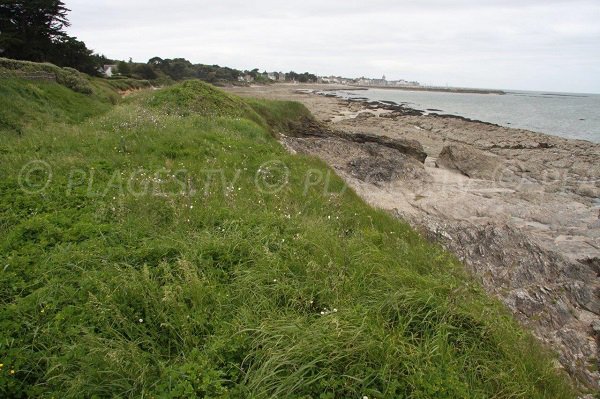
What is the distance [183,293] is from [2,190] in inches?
187

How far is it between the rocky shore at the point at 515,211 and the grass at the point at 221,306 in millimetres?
2327

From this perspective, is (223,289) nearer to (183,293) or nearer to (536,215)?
(183,293)

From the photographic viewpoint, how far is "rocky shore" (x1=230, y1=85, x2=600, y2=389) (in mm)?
7336

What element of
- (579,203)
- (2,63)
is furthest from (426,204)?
(2,63)

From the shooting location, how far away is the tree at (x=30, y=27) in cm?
2416

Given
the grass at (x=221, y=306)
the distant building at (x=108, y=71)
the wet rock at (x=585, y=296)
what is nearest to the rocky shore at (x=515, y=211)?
the wet rock at (x=585, y=296)

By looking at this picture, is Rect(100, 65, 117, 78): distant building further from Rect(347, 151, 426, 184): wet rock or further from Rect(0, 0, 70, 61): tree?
Rect(347, 151, 426, 184): wet rock

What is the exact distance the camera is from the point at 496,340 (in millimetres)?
4051

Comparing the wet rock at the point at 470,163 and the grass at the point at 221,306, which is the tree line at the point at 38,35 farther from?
the wet rock at the point at 470,163

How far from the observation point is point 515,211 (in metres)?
14.4

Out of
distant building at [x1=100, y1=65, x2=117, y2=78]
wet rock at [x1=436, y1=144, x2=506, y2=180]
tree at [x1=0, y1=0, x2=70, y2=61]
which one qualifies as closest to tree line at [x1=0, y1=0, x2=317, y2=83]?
tree at [x1=0, y1=0, x2=70, y2=61]

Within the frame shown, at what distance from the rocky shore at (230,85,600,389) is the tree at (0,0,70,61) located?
63.5 feet

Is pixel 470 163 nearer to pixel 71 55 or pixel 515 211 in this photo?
pixel 515 211

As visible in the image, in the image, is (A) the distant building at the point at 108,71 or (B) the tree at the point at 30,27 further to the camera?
(A) the distant building at the point at 108,71
